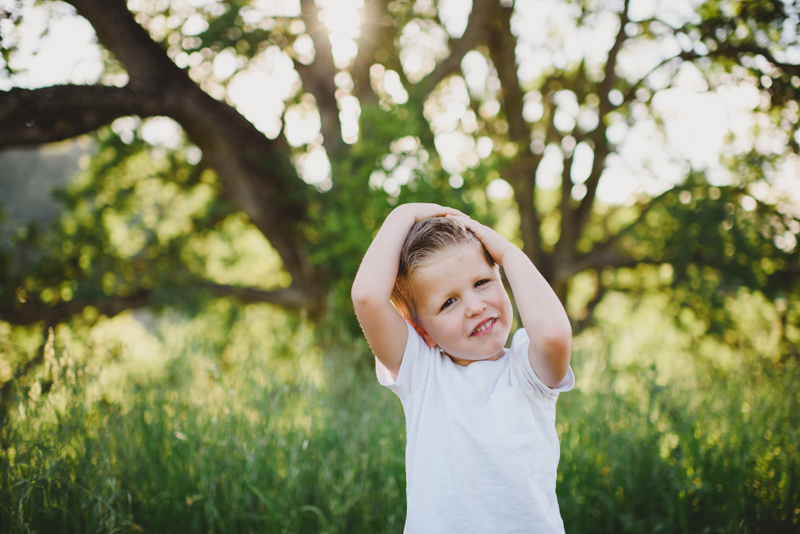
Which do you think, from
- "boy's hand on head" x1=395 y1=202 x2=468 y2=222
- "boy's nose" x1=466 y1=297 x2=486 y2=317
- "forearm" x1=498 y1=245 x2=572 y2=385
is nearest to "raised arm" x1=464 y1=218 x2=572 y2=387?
"forearm" x1=498 y1=245 x2=572 y2=385

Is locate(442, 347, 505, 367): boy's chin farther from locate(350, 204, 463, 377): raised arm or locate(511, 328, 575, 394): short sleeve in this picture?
locate(350, 204, 463, 377): raised arm

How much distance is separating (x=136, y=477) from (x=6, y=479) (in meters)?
0.48

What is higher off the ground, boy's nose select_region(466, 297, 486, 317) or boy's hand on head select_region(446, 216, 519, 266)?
boy's hand on head select_region(446, 216, 519, 266)

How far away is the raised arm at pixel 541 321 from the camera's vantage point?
1.23 m

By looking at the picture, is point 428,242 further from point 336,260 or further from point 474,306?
point 336,260

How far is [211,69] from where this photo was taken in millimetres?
6590

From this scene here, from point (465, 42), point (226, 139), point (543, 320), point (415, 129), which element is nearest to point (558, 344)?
point (543, 320)

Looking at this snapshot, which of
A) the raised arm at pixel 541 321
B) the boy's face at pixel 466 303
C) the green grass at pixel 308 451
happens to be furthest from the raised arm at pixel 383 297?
the green grass at pixel 308 451

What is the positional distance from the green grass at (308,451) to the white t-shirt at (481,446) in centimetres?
89

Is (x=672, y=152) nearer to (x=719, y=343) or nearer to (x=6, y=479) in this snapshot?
(x=719, y=343)

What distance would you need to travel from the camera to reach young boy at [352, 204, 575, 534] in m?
1.28

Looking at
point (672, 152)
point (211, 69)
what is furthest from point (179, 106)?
point (672, 152)

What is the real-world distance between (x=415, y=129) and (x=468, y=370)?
3.96 meters

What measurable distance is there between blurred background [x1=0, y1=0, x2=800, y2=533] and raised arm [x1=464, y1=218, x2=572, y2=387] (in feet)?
4.23
